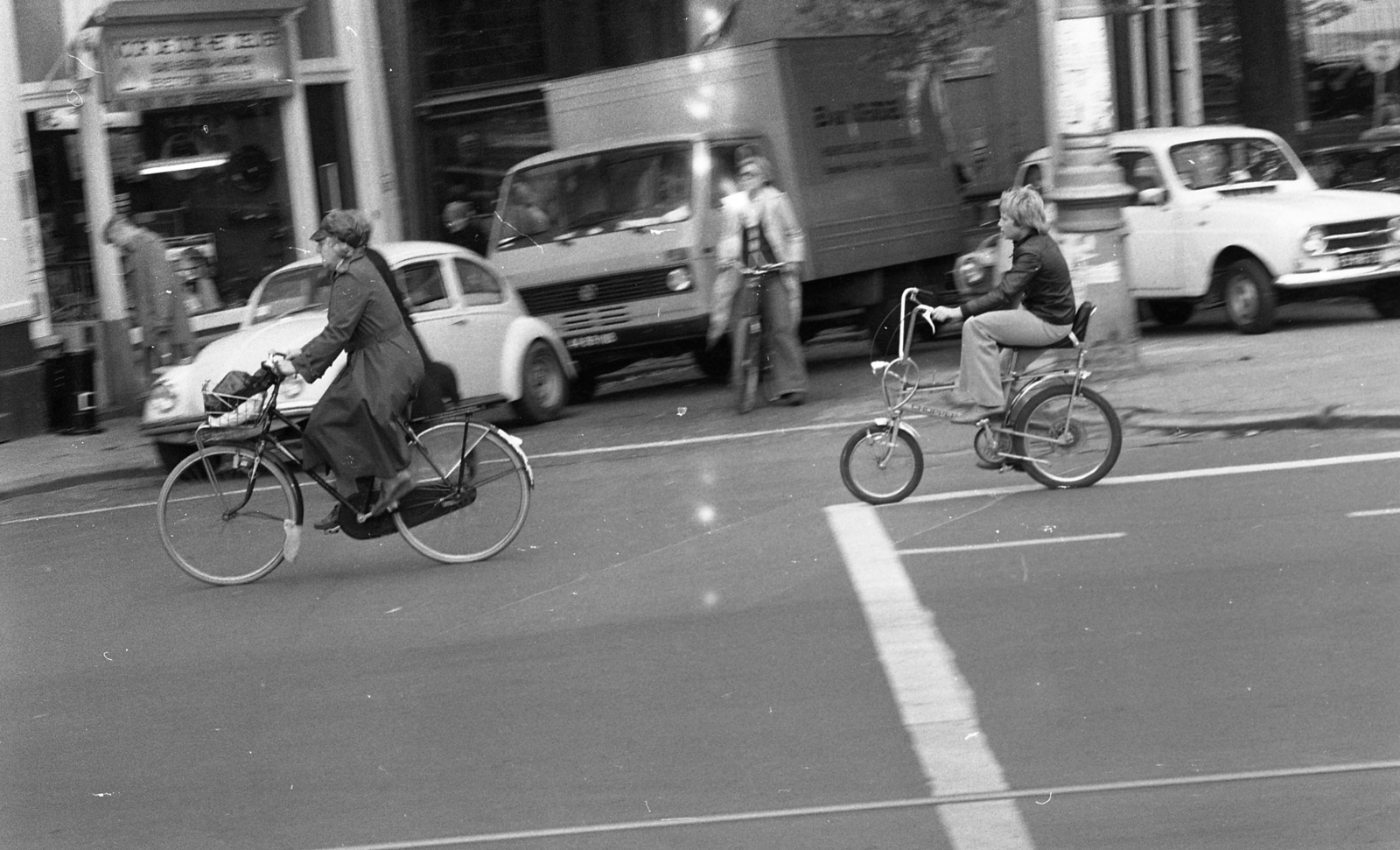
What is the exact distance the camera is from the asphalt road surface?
4.90 meters

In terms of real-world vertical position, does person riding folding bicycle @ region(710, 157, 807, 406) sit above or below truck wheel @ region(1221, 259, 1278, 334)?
above

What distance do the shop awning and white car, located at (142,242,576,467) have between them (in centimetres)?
486

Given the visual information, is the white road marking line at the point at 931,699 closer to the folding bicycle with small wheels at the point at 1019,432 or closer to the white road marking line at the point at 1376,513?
the folding bicycle with small wheels at the point at 1019,432

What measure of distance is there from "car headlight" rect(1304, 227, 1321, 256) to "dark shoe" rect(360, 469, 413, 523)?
28.4 ft

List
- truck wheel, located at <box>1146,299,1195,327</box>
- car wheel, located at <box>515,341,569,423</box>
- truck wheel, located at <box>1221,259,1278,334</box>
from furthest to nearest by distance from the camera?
truck wheel, located at <box>1146,299,1195,327</box> < truck wheel, located at <box>1221,259,1278,334</box> < car wheel, located at <box>515,341,569,423</box>

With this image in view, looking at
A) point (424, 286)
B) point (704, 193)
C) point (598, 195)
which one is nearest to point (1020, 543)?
point (424, 286)

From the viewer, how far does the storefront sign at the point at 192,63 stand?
17.5 meters

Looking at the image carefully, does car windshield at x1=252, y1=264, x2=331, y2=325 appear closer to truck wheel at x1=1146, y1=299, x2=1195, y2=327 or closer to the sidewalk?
the sidewalk

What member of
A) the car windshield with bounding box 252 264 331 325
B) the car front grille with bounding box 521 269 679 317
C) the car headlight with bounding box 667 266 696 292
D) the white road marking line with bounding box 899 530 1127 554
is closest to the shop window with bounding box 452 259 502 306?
the car front grille with bounding box 521 269 679 317

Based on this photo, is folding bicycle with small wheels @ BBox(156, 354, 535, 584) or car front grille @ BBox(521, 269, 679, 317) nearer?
folding bicycle with small wheels @ BBox(156, 354, 535, 584)

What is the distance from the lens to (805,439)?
1191 cm

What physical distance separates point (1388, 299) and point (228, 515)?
10.2m

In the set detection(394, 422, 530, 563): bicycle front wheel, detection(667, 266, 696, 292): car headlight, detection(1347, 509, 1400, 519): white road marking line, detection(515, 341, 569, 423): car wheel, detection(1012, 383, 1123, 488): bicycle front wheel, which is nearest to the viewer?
detection(1347, 509, 1400, 519): white road marking line

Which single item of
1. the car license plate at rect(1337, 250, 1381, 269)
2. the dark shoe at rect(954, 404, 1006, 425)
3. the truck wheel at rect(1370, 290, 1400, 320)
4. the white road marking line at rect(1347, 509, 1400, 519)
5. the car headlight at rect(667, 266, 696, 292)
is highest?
the car headlight at rect(667, 266, 696, 292)
